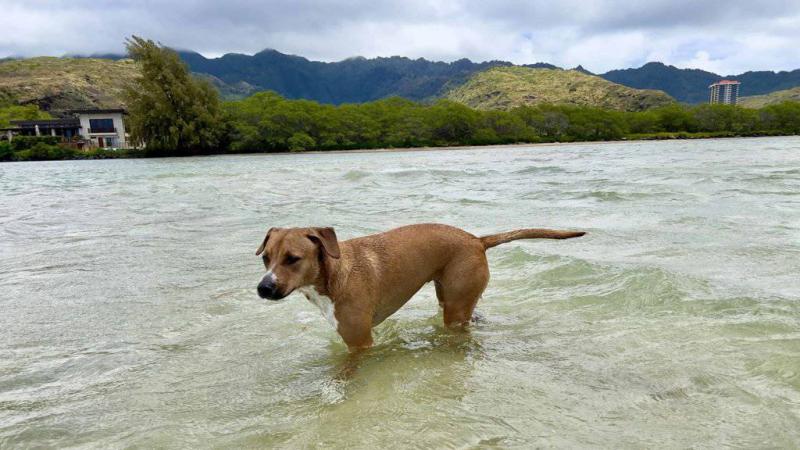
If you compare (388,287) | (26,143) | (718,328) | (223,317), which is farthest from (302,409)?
(26,143)

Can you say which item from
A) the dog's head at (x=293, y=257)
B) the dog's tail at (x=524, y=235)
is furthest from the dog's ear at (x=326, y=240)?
the dog's tail at (x=524, y=235)

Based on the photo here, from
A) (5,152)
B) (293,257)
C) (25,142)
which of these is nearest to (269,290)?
(293,257)

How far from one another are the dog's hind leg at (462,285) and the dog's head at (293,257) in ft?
4.99

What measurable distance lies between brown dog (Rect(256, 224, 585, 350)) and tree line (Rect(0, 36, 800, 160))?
307 feet

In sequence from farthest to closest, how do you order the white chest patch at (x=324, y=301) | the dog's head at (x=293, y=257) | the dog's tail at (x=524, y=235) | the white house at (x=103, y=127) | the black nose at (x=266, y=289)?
the white house at (x=103, y=127) < the dog's tail at (x=524, y=235) < the white chest patch at (x=324, y=301) < the dog's head at (x=293, y=257) < the black nose at (x=266, y=289)

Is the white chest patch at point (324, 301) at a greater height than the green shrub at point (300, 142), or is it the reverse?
the green shrub at point (300, 142)

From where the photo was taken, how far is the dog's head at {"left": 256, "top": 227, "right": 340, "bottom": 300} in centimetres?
459

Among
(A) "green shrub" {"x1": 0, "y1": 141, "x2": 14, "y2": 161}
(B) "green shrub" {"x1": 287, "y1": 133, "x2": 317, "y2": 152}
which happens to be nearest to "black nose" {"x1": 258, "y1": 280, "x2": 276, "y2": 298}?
(B) "green shrub" {"x1": 287, "y1": 133, "x2": 317, "y2": 152}

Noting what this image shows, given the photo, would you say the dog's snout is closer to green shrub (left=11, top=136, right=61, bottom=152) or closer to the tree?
the tree

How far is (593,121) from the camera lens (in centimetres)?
12425

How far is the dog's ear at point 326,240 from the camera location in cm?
496

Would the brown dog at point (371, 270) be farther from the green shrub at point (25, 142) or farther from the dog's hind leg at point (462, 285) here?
the green shrub at point (25, 142)

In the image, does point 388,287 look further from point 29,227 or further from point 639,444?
point 29,227

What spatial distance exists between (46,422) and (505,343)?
14.2 ft
